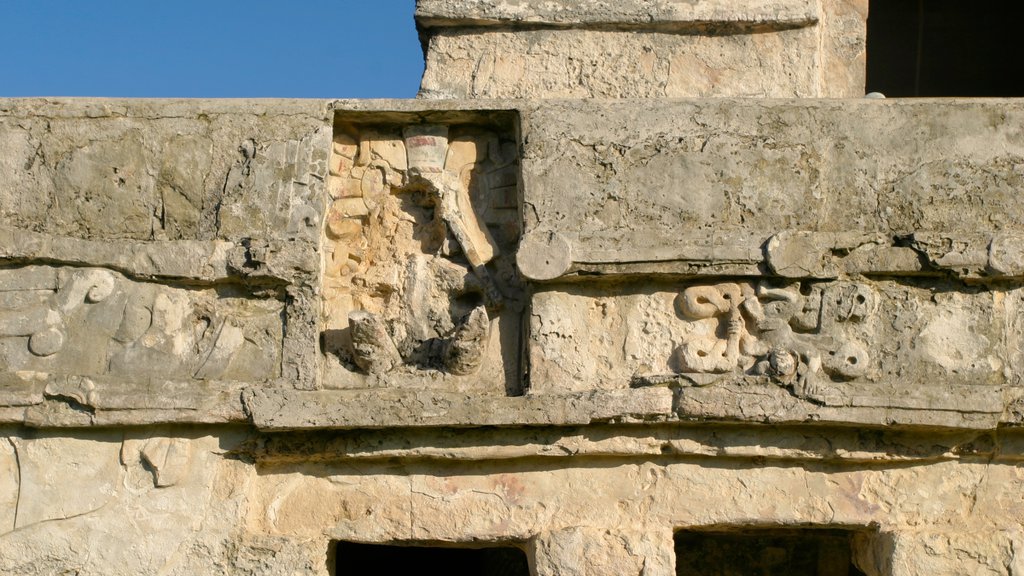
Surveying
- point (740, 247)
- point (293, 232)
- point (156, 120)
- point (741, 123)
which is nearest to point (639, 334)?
point (740, 247)

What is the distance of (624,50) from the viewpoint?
20.6 feet

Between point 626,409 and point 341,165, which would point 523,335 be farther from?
point 341,165

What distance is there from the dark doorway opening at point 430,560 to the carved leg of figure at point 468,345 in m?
1.93

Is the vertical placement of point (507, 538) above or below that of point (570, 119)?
below

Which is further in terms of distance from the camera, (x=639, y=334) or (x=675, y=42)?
(x=675, y=42)

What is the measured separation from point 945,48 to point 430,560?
3.61 meters

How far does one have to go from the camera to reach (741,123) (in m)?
5.73

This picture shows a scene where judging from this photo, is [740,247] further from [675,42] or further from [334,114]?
[334,114]

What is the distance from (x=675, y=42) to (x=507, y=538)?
2.06 m

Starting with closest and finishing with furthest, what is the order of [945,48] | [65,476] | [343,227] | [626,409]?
[626,409] < [65,476] < [343,227] < [945,48]

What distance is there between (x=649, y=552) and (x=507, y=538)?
509mm

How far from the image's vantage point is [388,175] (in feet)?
19.5

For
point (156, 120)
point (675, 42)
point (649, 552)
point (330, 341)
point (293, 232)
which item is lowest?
point (649, 552)

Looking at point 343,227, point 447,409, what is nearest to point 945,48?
point 343,227
